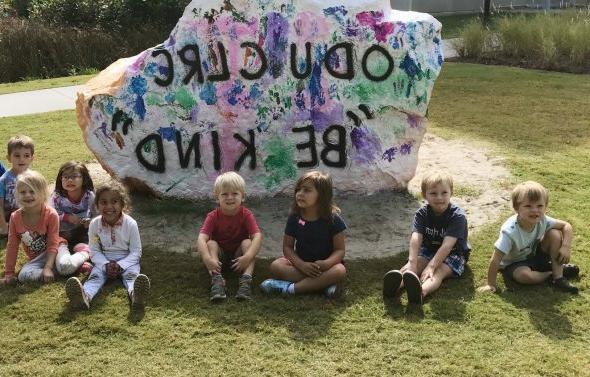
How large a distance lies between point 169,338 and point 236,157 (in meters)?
2.23

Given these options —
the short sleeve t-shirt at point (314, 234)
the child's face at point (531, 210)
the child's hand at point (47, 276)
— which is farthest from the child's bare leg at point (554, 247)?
the child's hand at point (47, 276)

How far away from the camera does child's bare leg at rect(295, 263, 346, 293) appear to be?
3.96m

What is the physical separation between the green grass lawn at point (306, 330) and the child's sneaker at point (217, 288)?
0.07 metres

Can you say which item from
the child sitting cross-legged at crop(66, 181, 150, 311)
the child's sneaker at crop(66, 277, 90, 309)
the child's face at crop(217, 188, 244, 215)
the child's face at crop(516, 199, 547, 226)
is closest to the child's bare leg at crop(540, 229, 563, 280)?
the child's face at crop(516, 199, 547, 226)

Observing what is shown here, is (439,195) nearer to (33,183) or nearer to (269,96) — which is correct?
(269,96)

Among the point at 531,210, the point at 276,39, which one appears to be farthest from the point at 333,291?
the point at 276,39

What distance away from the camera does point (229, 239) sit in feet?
14.1

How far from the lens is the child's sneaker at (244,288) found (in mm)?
3920

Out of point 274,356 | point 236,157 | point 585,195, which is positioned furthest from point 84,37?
point 274,356

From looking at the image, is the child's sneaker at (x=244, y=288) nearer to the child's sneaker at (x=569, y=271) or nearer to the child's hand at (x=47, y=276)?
the child's hand at (x=47, y=276)

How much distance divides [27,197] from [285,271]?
5.33 feet

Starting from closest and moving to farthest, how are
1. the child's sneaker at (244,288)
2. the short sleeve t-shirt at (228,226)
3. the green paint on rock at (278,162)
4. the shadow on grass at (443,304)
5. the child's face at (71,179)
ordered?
the shadow on grass at (443,304), the child's sneaker at (244,288), the short sleeve t-shirt at (228,226), the child's face at (71,179), the green paint on rock at (278,162)

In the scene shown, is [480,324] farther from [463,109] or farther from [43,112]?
[43,112]

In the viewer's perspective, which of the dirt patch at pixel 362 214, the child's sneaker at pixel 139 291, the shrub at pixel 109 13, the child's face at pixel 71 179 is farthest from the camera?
the shrub at pixel 109 13
